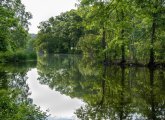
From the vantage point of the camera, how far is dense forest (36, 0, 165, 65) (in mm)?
12969

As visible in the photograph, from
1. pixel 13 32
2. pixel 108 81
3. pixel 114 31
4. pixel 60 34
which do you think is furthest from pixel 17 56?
pixel 60 34

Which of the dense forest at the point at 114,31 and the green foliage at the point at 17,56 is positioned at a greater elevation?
the dense forest at the point at 114,31

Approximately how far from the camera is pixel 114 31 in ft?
102

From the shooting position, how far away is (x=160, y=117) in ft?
44.1

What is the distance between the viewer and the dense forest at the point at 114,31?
42.5 ft

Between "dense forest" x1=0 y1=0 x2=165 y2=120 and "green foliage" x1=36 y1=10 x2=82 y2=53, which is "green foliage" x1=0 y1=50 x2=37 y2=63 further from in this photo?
"green foliage" x1=36 y1=10 x2=82 y2=53

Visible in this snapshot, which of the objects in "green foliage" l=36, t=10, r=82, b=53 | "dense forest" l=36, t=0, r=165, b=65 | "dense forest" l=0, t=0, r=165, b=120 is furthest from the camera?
"green foliage" l=36, t=10, r=82, b=53

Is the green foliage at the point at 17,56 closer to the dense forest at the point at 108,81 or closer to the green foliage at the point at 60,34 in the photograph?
the dense forest at the point at 108,81

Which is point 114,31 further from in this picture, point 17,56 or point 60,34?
point 60,34

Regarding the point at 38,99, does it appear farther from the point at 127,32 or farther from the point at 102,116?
the point at 127,32

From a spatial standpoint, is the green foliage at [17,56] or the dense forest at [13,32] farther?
the green foliage at [17,56]

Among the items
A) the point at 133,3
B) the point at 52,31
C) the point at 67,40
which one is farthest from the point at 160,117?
the point at 52,31

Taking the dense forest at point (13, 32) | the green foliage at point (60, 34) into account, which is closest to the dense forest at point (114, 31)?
the green foliage at point (60, 34)

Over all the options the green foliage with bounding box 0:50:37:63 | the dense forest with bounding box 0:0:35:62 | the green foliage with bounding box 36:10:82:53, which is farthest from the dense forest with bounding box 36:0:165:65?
the green foliage with bounding box 0:50:37:63
